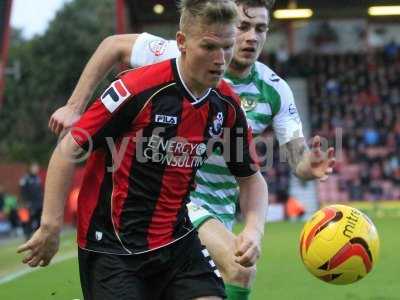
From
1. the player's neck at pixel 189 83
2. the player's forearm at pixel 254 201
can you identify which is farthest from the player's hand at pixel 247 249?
the player's neck at pixel 189 83

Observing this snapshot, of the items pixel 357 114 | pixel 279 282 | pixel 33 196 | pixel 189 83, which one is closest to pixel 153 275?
pixel 189 83

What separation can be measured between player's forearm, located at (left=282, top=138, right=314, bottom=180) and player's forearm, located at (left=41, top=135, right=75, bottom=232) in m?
1.41

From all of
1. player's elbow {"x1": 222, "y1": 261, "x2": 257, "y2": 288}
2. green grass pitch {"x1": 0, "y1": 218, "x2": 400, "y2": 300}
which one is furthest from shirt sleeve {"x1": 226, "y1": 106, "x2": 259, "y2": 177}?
green grass pitch {"x1": 0, "y1": 218, "x2": 400, "y2": 300}

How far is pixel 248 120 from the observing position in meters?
5.67

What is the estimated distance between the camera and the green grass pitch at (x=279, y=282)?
29.8ft

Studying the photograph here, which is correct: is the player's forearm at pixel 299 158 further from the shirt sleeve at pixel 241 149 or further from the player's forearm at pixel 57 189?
the player's forearm at pixel 57 189

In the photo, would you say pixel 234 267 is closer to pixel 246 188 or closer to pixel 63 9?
pixel 246 188

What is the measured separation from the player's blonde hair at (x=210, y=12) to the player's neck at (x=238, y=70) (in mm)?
1426

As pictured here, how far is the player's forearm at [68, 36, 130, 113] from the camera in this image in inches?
194

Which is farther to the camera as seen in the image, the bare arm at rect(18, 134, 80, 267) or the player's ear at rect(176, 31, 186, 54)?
the player's ear at rect(176, 31, 186, 54)

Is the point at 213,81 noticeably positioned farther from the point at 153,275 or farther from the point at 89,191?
the point at 153,275

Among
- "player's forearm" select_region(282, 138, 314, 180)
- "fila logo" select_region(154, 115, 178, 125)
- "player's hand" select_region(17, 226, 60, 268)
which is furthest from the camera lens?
"player's forearm" select_region(282, 138, 314, 180)

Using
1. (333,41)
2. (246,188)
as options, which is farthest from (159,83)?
(333,41)

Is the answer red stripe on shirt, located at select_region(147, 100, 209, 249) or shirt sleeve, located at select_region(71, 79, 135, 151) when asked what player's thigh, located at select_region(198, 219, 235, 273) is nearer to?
red stripe on shirt, located at select_region(147, 100, 209, 249)
